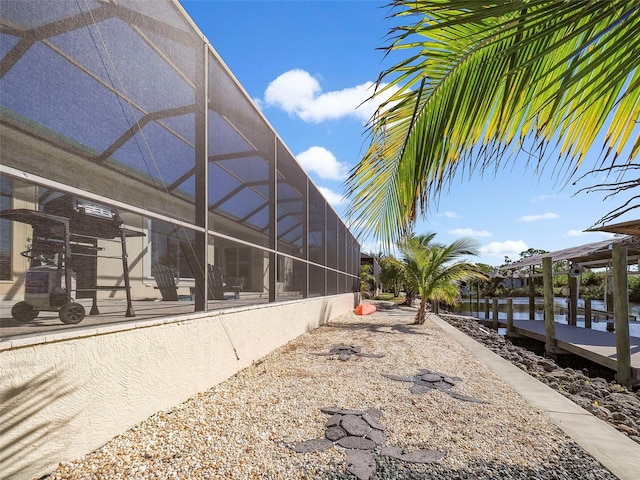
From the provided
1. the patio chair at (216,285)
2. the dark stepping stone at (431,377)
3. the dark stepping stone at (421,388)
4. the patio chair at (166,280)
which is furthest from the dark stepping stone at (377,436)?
the patio chair at (166,280)

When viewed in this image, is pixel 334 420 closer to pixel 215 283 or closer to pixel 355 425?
pixel 355 425

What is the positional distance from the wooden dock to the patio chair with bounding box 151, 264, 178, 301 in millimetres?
7679

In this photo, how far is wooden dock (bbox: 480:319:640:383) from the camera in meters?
7.09

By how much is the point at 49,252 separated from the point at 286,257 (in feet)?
15.1

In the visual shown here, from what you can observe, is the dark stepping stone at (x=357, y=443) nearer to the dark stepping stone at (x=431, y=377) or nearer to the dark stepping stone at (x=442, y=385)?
the dark stepping stone at (x=442, y=385)

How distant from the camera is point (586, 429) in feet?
10.2

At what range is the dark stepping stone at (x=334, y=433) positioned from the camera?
2.77 metres

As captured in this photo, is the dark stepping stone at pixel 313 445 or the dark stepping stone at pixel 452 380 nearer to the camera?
the dark stepping stone at pixel 313 445

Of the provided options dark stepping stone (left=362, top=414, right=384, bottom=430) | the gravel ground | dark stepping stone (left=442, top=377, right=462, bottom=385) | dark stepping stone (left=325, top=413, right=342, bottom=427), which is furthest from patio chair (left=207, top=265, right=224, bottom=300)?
dark stepping stone (left=442, top=377, right=462, bottom=385)

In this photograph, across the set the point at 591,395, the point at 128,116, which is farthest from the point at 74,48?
the point at 591,395

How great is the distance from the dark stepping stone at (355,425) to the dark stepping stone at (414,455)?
0.91ft

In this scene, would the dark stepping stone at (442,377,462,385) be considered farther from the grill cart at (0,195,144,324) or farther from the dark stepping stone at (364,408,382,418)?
the grill cart at (0,195,144,324)

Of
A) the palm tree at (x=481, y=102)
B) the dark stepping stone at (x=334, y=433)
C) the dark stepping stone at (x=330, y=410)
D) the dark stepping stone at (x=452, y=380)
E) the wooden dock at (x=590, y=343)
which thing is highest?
the palm tree at (x=481, y=102)

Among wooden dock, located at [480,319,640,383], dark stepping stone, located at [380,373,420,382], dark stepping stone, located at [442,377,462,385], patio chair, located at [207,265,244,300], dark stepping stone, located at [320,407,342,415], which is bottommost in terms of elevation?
wooden dock, located at [480,319,640,383]
